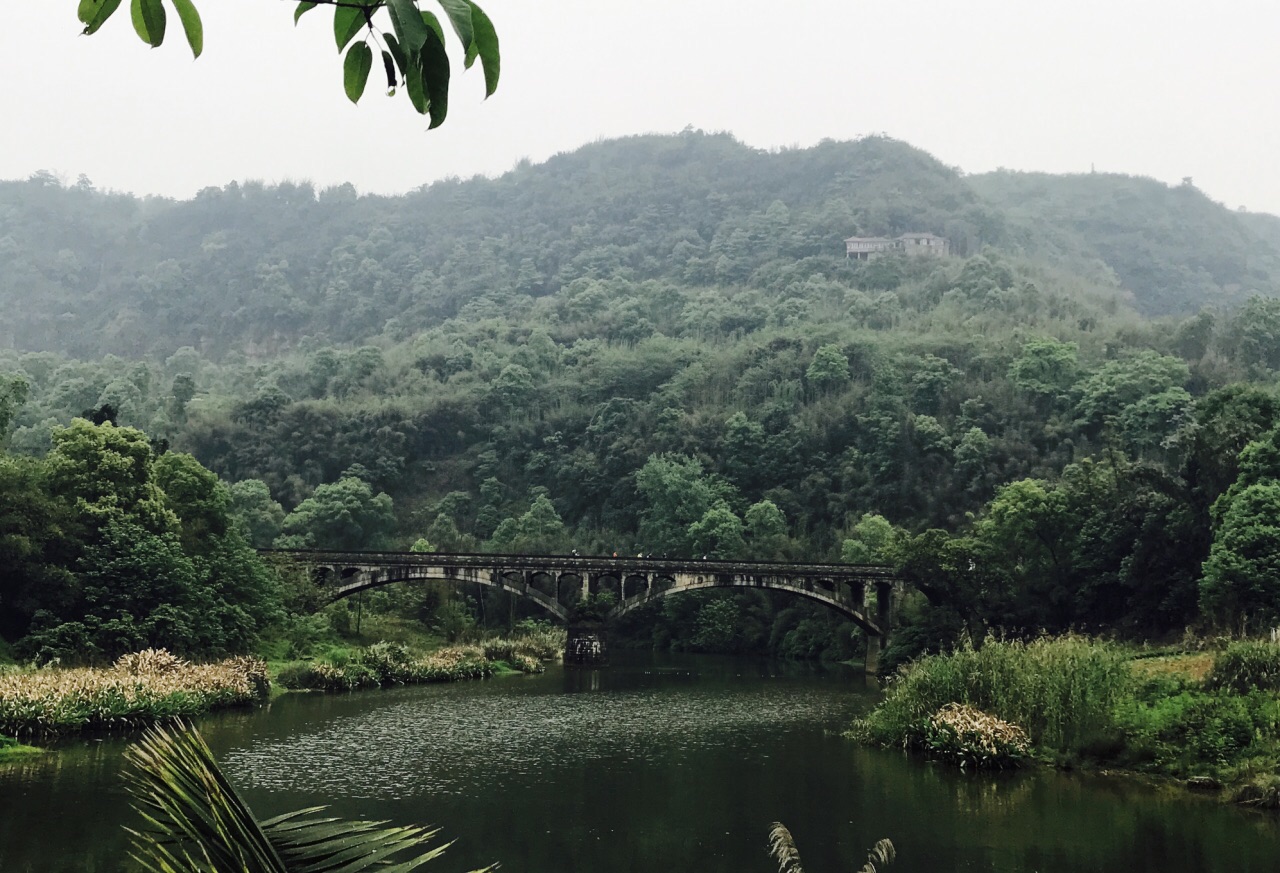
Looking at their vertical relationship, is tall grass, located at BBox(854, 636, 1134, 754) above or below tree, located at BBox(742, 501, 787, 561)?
below

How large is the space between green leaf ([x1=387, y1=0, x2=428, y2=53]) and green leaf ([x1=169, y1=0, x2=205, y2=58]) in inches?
22.4

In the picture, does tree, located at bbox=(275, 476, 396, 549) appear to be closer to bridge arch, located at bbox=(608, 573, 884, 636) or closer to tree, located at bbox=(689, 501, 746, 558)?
tree, located at bbox=(689, 501, 746, 558)

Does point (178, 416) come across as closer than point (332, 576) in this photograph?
No

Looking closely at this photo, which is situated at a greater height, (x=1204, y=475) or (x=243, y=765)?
(x=1204, y=475)

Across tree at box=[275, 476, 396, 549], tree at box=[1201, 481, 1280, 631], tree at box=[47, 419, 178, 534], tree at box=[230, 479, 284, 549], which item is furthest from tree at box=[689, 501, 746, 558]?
tree at box=[47, 419, 178, 534]

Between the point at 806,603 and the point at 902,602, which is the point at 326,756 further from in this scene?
the point at 806,603

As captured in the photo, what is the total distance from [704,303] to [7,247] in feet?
402

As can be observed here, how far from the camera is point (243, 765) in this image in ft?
84.0

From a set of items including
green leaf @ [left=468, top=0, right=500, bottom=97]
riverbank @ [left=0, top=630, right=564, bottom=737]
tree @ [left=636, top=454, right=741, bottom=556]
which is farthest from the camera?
tree @ [left=636, top=454, right=741, bottom=556]

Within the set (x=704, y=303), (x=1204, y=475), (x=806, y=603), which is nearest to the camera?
(x=1204, y=475)

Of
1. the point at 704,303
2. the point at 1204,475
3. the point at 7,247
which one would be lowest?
the point at 1204,475

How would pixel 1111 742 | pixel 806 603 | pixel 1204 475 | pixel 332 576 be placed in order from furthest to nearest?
pixel 806 603, pixel 332 576, pixel 1204 475, pixel 1111 742

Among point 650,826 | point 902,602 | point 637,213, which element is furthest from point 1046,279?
point 650,826

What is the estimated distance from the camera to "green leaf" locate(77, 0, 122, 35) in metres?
2.82
